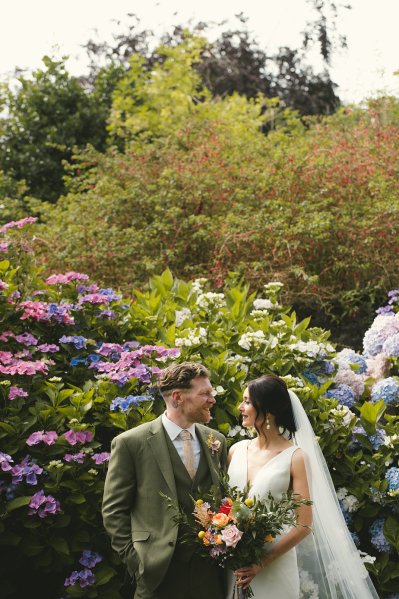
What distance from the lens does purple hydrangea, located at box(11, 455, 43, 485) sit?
4.29 meters

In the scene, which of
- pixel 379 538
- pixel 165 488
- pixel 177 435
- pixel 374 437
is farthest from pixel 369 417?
pixel 165 488

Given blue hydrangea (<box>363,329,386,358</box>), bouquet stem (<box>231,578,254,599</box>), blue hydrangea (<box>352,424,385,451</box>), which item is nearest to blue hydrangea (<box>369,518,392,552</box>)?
blue hydrangea (<box>352,424,385,451</box>)

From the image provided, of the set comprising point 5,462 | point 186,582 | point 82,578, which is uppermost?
point 5,462

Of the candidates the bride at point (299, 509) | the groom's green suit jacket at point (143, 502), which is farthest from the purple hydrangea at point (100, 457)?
the bride at point (299, 509)

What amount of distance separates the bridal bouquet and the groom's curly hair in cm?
49

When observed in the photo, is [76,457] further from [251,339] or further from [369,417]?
[369,417]

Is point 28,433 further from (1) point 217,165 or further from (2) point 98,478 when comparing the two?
(1) point 217,165

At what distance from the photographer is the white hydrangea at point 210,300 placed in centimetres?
565

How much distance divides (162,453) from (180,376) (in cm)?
35

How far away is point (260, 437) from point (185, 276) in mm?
4541

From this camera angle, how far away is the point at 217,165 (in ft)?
29.7

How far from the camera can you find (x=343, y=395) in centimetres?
510

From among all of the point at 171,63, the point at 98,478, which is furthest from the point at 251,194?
the point at 171,63

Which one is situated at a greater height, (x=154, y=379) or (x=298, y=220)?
(x=298, y=220)
